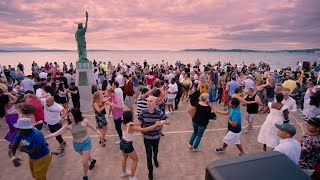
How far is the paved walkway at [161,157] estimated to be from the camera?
5.13 meters

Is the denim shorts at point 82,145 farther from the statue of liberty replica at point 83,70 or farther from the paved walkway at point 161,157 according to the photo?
the statue of liberty replica at point 83,70

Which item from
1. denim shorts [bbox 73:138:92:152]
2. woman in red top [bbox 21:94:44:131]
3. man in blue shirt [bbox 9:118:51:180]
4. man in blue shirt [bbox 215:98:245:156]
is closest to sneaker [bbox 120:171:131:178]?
denim shorts [bbox 73:138:92:152]

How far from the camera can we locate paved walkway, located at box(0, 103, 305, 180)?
16.8 feet

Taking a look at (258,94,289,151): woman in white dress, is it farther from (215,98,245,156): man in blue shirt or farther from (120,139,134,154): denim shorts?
(120,139,134,154): denim shorts

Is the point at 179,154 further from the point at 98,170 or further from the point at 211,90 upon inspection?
the point at 211,90

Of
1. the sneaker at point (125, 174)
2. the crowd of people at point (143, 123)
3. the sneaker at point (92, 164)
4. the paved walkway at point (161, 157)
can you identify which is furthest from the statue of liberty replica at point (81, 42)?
the sneaker at point (125, 174)

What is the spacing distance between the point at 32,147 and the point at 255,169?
142 inches

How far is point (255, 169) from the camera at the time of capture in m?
1.96

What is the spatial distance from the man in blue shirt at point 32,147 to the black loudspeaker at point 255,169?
3.19 metres

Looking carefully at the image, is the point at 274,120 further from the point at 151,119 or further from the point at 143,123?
the point at 143,123

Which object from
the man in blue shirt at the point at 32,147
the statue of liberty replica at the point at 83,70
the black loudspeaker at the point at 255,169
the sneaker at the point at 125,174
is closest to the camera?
the black loudspeaker at the point at 255,169

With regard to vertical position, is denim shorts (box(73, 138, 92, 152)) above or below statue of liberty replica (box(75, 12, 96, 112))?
below

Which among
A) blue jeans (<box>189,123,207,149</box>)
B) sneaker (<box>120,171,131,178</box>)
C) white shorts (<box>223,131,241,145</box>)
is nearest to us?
sneaker (<box>120,171,131,178</box>)

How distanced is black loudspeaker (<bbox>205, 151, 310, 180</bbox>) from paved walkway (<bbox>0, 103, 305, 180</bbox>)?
10.5ft
